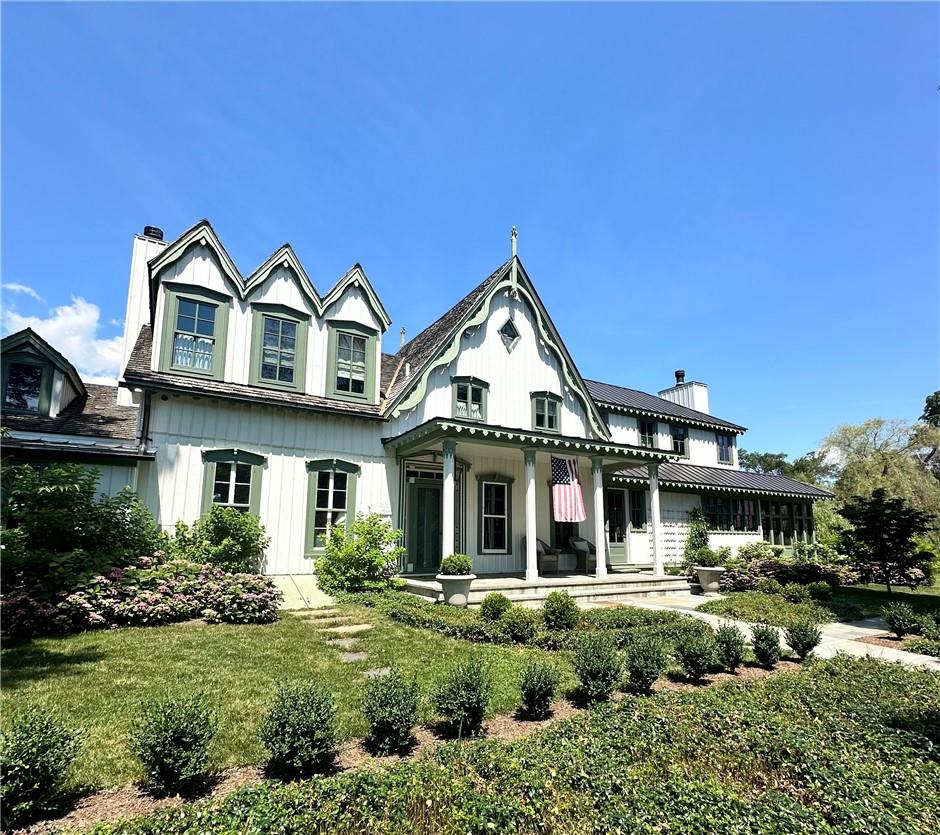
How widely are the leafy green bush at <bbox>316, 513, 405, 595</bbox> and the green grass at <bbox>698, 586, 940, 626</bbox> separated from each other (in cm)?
799

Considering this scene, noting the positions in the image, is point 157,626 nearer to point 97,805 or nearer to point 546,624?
point 97,805

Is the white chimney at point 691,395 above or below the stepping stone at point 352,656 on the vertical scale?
above

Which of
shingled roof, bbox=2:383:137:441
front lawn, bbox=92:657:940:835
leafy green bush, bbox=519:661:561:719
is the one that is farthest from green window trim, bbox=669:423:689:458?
shingled roof, bbox=2:383:137:441

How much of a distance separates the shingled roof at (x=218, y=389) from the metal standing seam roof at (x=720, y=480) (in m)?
10.5

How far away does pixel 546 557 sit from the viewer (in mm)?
17078

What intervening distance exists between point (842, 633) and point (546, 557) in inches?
314

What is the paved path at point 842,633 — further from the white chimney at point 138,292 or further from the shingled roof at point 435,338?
the white chimney at point 138,292

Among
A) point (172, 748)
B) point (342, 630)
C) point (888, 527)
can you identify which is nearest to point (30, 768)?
point (172, 748)

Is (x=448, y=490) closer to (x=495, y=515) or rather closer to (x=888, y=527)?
(x=495, y=515)

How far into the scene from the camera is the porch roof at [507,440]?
1324cm

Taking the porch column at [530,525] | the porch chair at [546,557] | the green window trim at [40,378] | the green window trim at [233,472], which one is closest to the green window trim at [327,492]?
the green window trim at [233,472]

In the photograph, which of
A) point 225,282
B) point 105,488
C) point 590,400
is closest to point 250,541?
point 105,488

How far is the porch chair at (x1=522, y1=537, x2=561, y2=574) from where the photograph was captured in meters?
17.0

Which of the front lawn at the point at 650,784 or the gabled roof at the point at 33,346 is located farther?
the gabled roof at the point at 33,346
